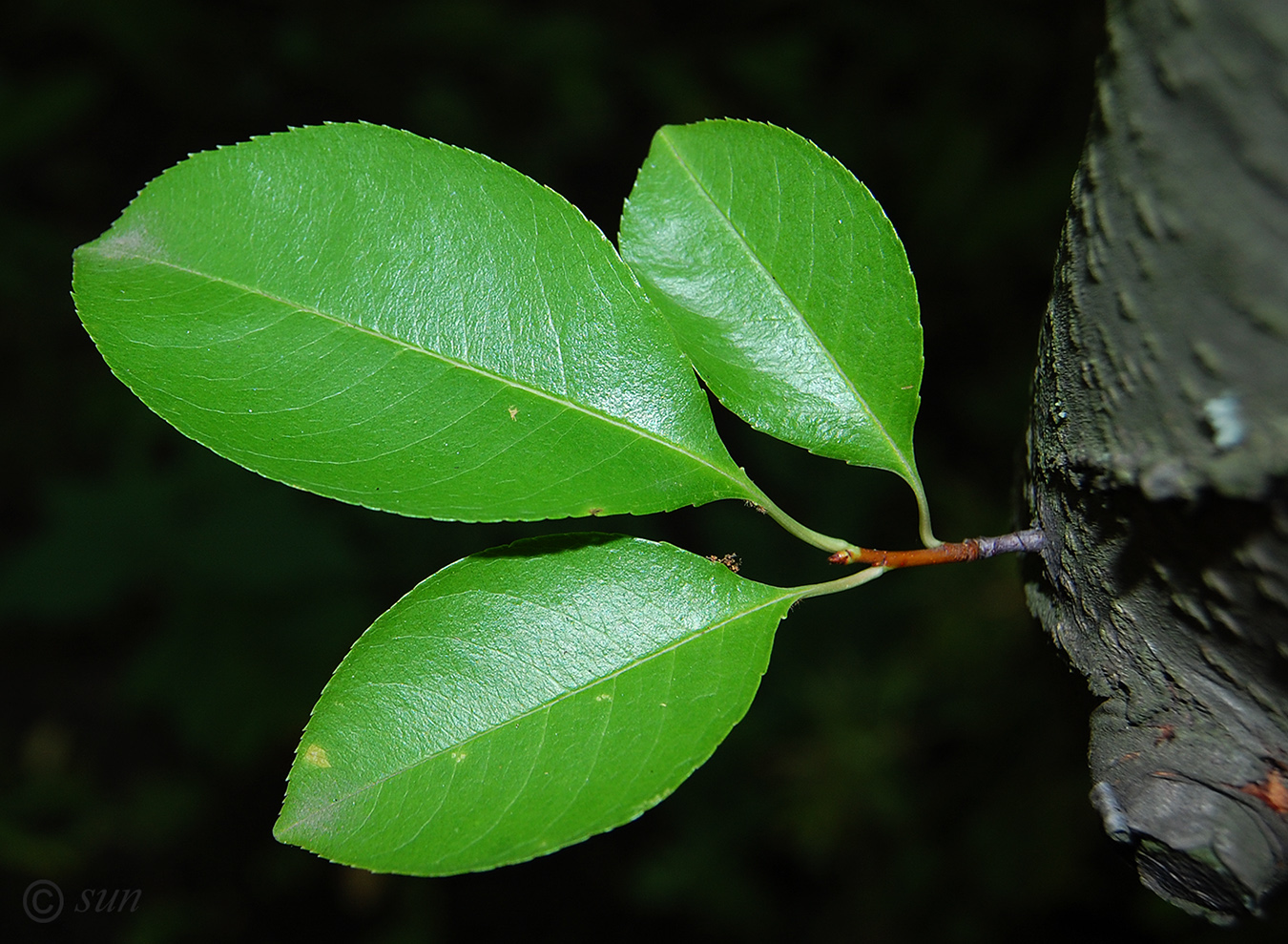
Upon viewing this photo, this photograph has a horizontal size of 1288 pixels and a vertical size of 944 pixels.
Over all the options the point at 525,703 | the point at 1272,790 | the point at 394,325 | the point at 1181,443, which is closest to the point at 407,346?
the point at 394,325

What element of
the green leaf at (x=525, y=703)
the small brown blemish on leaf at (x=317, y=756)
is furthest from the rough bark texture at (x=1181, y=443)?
the small brown blemish on leaf at (x=317, y=756)

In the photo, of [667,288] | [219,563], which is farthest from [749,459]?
[667,288]

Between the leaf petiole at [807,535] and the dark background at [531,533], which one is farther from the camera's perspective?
the dark background at [531,533]

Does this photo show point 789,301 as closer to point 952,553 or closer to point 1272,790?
point 952,553

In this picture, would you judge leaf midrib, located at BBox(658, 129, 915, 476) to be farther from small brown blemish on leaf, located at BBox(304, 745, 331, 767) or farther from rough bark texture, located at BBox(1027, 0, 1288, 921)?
small brown blemish on leaf, located at BBox(304, 745, 331, 767)

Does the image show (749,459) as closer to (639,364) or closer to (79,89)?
(639,364)

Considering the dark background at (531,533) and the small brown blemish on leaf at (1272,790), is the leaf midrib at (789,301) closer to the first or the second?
the small brown blemish on leaf at (1272,790)

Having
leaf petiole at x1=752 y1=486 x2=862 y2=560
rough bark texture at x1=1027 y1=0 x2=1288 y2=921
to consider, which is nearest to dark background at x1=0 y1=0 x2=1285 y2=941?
leaf petiole at x1=752 y1=486 x2=862 y2=560

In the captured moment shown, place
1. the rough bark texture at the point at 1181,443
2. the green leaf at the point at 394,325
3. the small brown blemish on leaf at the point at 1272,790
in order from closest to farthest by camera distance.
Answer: the rough bark texture at the point at 1181,443 < the small brown blemish on leaf at the point at 1272,790 < the green leaf at the point at 394,325
